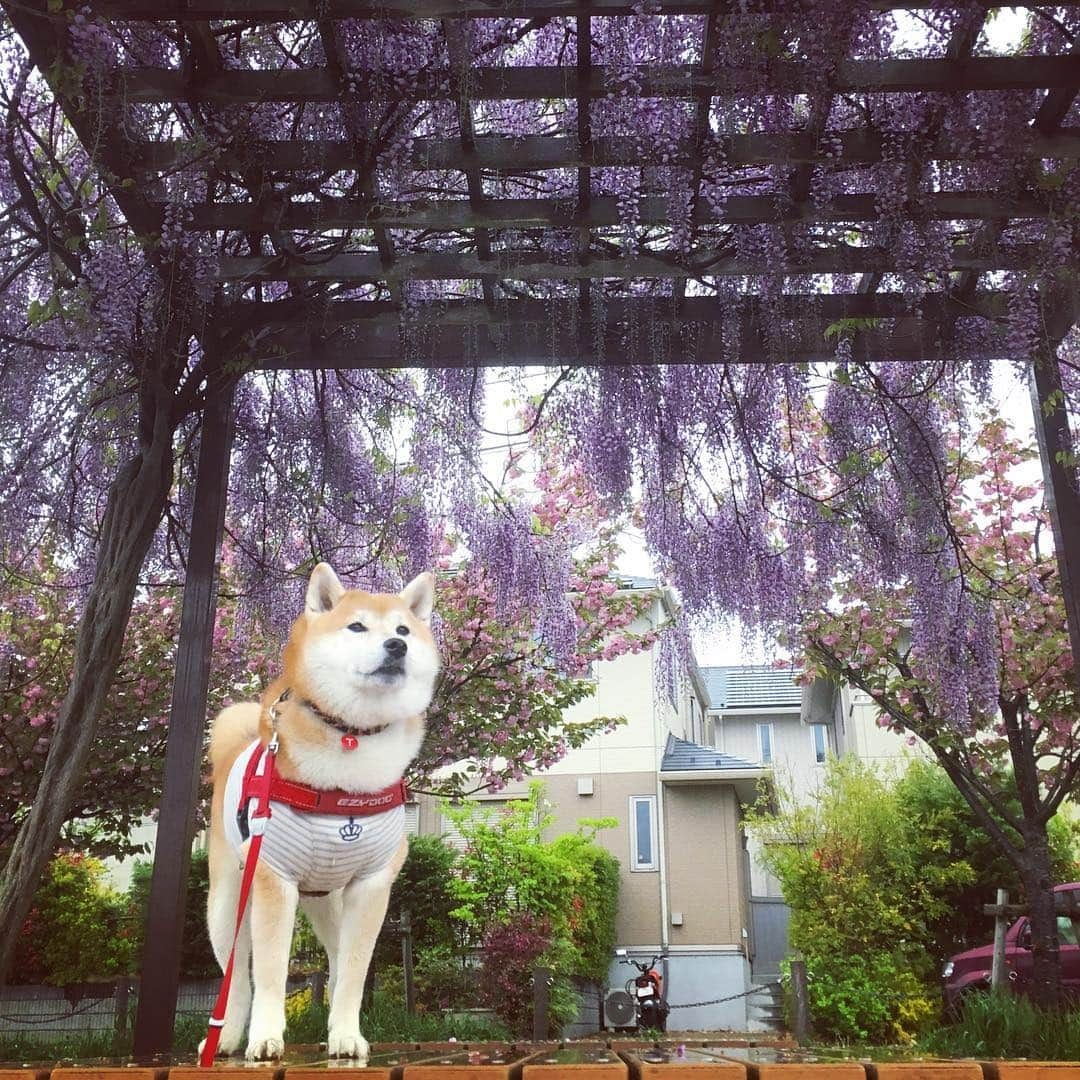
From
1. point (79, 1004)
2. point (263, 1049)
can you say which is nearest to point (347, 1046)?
point (263, 1049)

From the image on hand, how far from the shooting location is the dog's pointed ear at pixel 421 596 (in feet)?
8.98

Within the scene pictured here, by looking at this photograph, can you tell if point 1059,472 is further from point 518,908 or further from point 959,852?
point 959,852

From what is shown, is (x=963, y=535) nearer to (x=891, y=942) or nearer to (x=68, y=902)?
(x=891, y=942)

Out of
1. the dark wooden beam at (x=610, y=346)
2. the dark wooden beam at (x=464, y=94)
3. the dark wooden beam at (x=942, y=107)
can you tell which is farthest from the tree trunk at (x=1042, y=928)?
the dark wooden beam at (x=464, y=94)

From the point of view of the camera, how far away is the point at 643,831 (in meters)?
15.2

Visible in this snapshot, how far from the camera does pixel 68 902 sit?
1026 cm

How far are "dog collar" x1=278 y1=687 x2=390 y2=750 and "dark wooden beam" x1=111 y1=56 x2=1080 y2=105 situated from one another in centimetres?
195

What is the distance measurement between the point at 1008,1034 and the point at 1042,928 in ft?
9.39

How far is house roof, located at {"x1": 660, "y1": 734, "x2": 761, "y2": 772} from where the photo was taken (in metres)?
14.9

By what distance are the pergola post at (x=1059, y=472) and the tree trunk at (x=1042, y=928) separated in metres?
3.37

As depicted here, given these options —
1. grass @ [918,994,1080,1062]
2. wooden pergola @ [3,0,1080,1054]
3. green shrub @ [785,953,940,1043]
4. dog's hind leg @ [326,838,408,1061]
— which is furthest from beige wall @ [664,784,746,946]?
dog's hind leg @ [326,838,408,1061]

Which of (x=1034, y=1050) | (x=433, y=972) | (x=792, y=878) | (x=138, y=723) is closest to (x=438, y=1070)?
(x=1034, y=1050)

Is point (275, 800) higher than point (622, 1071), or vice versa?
point (275, 800)

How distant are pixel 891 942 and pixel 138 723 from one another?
718 centimetres
